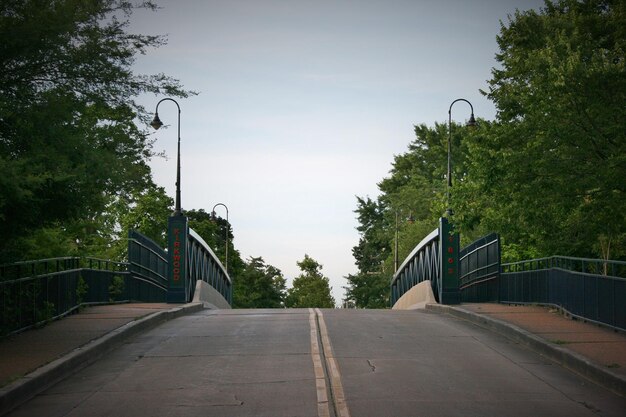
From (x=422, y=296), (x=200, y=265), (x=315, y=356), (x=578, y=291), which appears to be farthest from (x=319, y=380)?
(x=200, y=265)

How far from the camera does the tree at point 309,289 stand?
406 feet

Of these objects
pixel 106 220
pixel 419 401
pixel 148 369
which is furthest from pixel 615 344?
pixel 106 220

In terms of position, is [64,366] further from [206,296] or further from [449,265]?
[206,296]

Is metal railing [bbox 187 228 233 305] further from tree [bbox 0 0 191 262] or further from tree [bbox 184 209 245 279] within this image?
tree [bbox 184 209 245 279]

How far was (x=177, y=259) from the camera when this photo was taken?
2775cm

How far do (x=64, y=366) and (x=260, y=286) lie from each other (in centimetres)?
10080

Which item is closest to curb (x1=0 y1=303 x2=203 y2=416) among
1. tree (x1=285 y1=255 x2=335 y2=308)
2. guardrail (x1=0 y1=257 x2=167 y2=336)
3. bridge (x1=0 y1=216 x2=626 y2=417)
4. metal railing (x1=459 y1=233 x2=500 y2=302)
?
bridge (x1=0 y1=216 x2=626 y2=417)

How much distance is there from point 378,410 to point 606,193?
15.3 metres

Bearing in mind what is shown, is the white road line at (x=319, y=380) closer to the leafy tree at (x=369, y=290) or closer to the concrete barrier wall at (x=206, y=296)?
the concrete barrier wall at (x=206, y=296)

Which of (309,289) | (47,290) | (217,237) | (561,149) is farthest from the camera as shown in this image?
(309,289)

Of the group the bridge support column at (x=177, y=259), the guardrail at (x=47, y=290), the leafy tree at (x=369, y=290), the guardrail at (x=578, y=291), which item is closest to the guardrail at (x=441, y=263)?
the guardrail at (x=578, y=291)

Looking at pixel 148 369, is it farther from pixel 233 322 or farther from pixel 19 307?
pixel 233 322

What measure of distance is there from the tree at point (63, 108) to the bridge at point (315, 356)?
1.98m

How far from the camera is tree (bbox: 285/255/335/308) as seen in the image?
12362 cm
